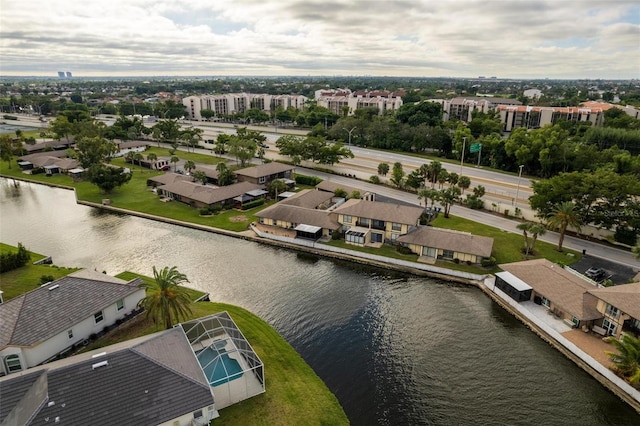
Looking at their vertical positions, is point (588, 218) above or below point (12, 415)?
above

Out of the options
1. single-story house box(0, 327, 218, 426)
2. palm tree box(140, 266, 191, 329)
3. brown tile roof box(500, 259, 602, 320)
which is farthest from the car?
palm tree box(140, 266, 191, 329)

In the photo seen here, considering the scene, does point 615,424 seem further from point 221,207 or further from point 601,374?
point 221,207

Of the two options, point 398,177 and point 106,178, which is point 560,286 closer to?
point 398,177

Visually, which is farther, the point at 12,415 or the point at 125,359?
the point at 125,359

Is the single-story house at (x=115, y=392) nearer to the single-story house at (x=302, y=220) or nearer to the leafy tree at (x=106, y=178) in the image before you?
the single-story house at (x=302, y=220)

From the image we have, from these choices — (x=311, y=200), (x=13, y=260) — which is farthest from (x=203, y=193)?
(x=13, y=260)

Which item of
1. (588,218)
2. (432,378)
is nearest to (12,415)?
(432,378)
